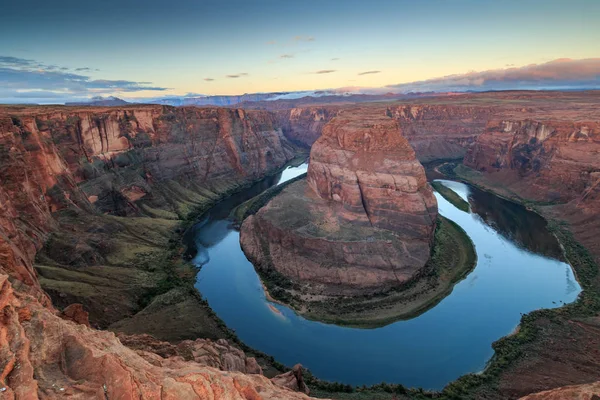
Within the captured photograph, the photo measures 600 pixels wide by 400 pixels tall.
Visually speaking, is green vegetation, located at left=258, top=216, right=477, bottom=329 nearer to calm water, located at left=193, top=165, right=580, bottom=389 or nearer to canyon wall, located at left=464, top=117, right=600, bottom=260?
calm water, located at left=193, top=165, right=580, bottom=389

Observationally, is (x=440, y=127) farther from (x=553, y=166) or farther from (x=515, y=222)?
→ (x=515, y=222)

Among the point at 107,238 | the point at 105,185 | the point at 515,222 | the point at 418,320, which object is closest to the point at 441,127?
the point at 515,222

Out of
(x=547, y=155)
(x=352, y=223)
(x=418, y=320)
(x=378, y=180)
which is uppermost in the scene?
(x=378, y=180)

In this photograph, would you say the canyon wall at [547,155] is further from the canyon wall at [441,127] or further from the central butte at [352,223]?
the central butte at [352,223]

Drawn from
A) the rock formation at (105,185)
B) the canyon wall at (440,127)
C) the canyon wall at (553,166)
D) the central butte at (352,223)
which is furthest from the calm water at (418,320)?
the canyon wall at (440,127)

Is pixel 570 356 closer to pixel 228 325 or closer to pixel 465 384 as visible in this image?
pixel 465 384
